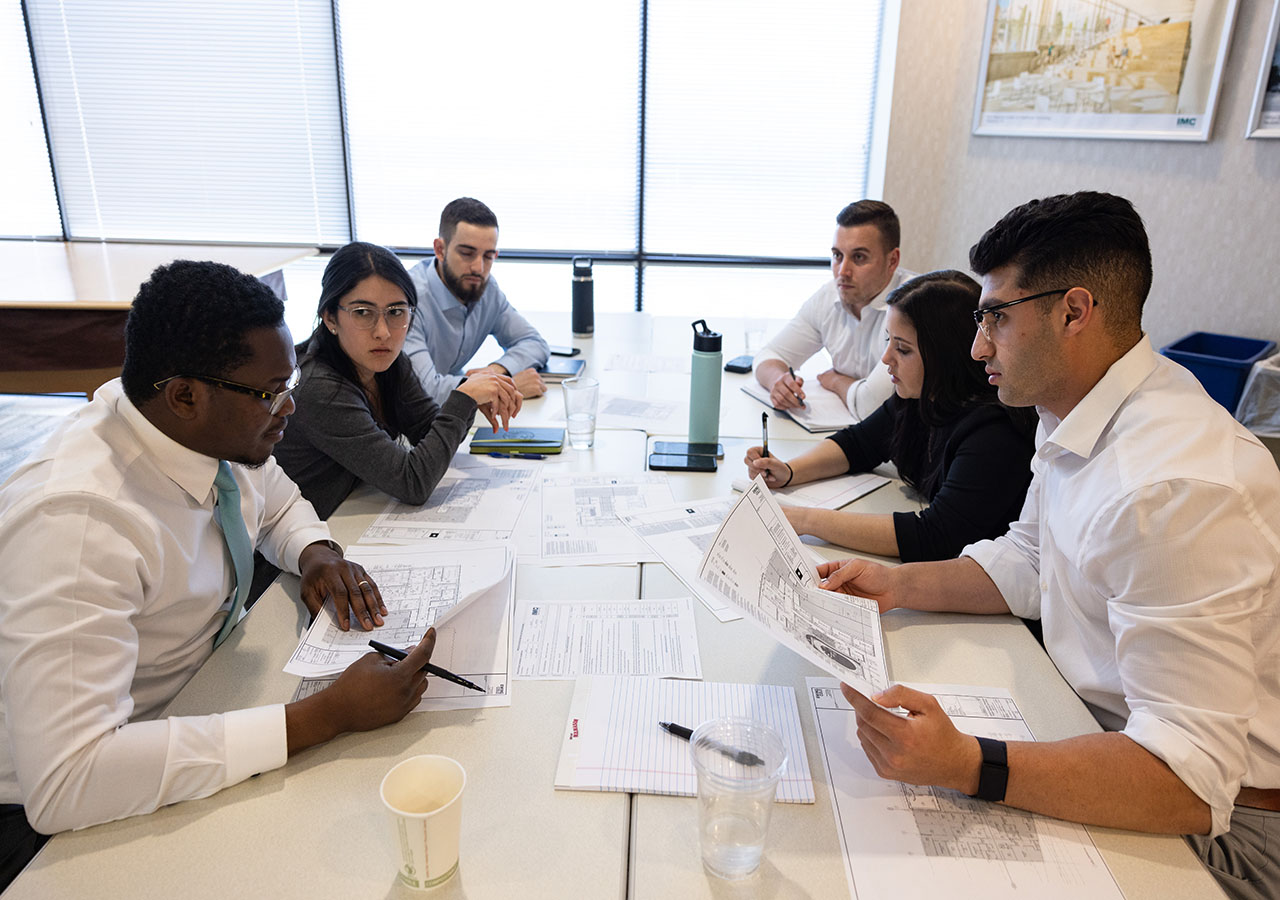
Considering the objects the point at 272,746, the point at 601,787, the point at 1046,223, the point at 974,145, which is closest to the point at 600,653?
the point at 601,787

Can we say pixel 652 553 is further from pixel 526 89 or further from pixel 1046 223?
pixel 526 89

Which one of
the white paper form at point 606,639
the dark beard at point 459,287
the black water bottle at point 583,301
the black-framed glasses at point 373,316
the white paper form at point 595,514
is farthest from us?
the black water bottle at point 583,301

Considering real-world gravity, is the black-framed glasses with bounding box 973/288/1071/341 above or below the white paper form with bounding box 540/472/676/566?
above

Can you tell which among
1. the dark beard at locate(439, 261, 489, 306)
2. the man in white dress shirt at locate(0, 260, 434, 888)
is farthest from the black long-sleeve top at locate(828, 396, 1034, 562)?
the dark beard at locate(439, 261, 489, 306)

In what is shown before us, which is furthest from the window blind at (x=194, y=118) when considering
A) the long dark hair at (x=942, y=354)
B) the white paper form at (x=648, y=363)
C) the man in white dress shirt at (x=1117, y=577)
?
the man in white dress shirt at (x=1117, y=577)

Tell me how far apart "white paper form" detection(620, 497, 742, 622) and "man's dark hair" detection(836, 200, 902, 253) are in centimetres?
137

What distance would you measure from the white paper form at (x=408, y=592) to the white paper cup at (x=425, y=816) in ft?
0.82

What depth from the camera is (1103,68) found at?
3359 mm

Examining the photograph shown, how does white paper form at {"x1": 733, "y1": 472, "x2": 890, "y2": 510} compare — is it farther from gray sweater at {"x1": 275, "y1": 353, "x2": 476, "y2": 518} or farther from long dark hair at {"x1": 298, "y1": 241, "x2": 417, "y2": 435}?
long dark hair at {"x1": 298, "y1": 241, "x2": 417, "y2": 435}

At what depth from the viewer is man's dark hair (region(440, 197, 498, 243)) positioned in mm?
2859

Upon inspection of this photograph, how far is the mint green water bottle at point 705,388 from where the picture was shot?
1950mm

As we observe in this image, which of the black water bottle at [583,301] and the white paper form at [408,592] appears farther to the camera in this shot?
the black water bottle at [583,301]

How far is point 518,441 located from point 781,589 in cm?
106

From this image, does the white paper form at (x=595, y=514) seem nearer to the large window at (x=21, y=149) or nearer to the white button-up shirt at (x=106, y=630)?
the white button-up shirt at (x=106, y=630)
